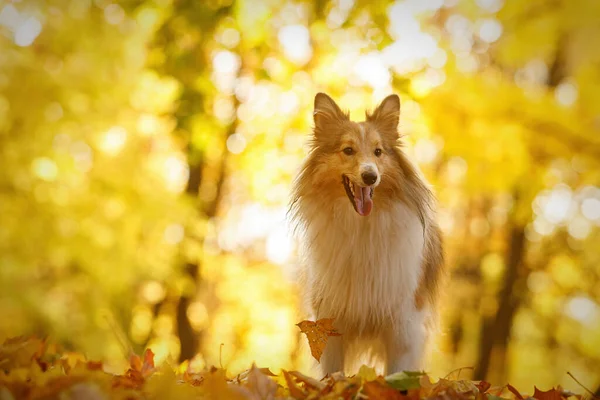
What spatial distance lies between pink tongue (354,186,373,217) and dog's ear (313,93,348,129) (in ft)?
1.93

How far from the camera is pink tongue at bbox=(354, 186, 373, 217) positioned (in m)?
3.17

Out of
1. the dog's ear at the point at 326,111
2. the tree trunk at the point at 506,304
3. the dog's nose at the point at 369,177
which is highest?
the dog's ear at the point at 326,111

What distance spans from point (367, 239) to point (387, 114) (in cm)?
84

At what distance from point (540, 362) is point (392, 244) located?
490 inches

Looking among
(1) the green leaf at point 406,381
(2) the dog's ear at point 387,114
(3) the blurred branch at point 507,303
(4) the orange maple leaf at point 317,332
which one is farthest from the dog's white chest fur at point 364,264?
(3) the blurred branch at point 507,303

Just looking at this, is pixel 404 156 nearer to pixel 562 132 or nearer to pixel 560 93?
pixel 562 132

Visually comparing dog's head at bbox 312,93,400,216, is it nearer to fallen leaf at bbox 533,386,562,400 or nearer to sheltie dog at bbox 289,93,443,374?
sheltie dog at bbox 289,93,443,374

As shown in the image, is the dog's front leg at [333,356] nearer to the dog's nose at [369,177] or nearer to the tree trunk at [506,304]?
the dog's nose at [369,177]

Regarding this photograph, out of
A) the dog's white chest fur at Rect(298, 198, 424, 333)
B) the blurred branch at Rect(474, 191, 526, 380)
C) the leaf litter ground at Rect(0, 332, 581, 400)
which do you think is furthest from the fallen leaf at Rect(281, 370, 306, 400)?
the blurred branch at Rect(474, 191, 526, 380)

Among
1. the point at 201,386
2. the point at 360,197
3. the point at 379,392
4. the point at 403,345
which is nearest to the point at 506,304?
the point at 403,345

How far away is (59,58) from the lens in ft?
25.1

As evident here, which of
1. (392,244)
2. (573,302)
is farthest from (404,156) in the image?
(573,302)

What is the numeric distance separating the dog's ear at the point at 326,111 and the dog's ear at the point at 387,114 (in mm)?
206

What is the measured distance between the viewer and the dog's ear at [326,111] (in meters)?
3.57
